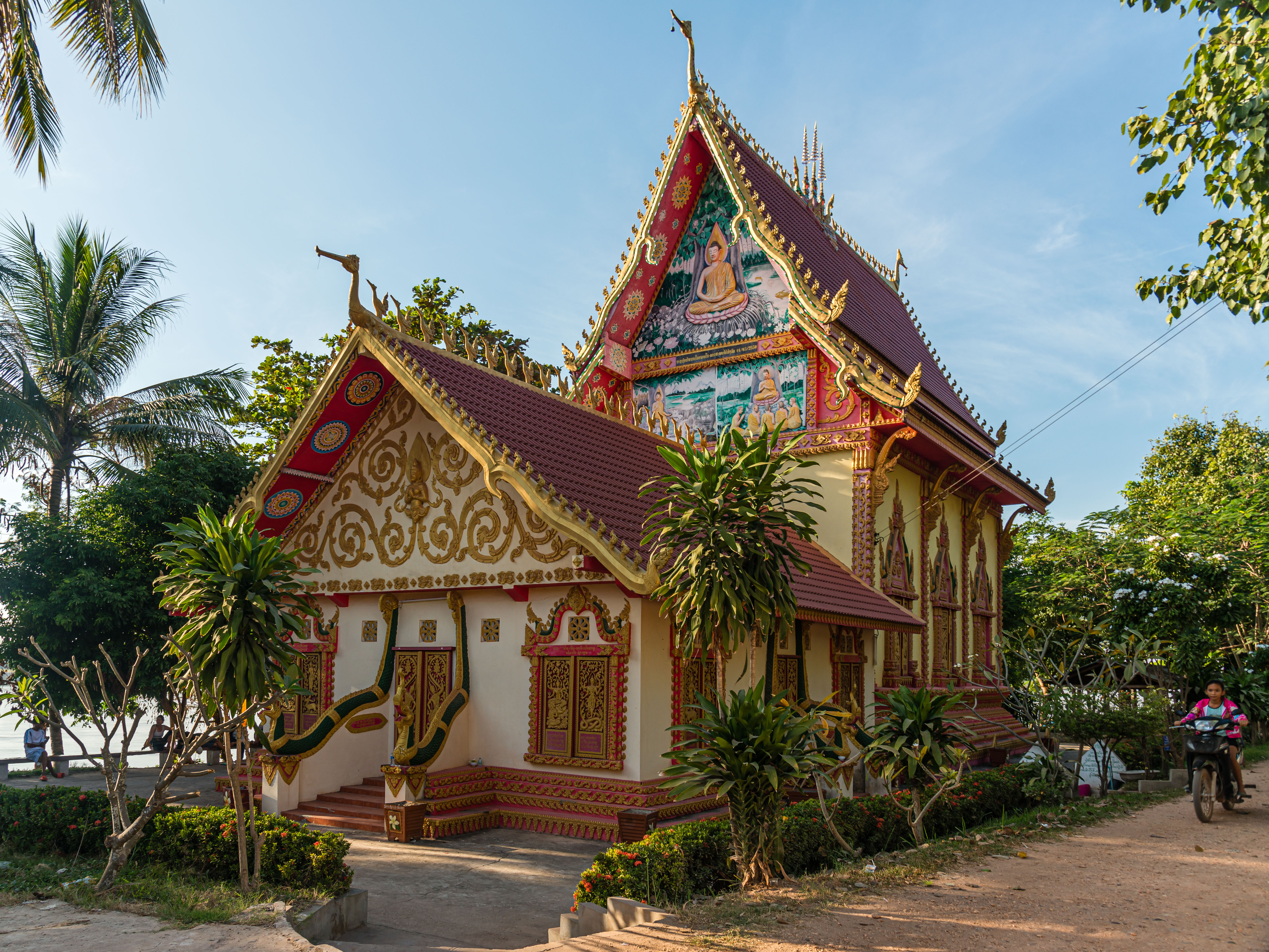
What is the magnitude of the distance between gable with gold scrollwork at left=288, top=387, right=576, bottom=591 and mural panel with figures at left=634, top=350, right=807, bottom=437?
379cm

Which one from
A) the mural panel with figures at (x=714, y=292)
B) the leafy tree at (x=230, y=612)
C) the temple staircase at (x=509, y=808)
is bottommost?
the temple staircase at (x=509, y=808)

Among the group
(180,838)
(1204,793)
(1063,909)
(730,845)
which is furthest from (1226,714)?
(180,838)

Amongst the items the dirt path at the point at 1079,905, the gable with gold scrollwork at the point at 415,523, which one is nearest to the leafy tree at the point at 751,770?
the dirt path at the point at 1079,905

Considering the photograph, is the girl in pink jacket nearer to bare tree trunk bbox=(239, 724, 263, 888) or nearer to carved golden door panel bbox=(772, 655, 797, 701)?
carved golden door panel bbox=(772, 655, 797, 701)

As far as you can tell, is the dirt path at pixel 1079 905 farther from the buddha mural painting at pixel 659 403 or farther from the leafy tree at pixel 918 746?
the buddha mural painting at pixel 659 403

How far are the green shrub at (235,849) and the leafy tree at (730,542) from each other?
10.2 ft

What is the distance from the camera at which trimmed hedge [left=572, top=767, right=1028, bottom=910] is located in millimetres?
5957

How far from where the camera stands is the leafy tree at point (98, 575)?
46.9 feet

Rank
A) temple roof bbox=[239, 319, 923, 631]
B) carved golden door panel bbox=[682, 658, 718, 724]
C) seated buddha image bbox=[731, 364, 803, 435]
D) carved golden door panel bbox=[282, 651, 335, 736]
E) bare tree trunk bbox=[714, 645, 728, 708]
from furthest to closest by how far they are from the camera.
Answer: seated buddha image bbox=[731, 364, 803, 435] < carved golden door panel bbox=[282, 651, 335, 736] < carved golden door panel bbox=[682, 658, 718, 724] < temple roof bbox=[239, 319, 923, 631] < bare tree trunk bbox=[714, 645, 728, 708]

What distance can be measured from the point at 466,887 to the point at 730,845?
2.26 m

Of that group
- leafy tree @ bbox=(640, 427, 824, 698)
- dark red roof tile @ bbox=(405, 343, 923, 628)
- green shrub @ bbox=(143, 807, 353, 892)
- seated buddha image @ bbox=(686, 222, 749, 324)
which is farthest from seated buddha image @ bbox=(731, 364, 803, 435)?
green shrub @ bbox=(143, 807, 353, 892)

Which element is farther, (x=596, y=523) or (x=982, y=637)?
(x=982, y=637)

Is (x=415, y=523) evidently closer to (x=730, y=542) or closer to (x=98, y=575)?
(x=730, y=542)

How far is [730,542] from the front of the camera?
7.06 m
